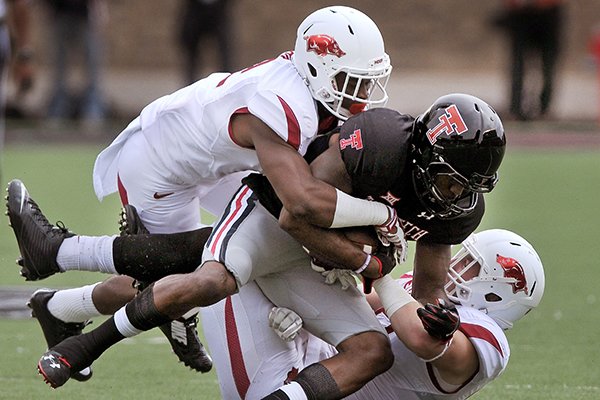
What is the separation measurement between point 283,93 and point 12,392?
1642mm

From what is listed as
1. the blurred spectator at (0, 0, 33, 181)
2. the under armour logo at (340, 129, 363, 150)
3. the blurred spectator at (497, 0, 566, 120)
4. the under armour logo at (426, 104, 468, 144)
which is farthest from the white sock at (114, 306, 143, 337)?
the blurred spectator at (497, 0, 566, 120)

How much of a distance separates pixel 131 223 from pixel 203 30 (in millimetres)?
12352

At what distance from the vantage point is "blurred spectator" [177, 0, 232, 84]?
57.1ft

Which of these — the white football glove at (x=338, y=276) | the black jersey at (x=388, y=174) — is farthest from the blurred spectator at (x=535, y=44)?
the white football glove at (x=338, y=276)

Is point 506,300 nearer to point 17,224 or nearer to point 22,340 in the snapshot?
point 17,224

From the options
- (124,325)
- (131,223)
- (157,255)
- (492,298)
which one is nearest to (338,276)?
(492,298)

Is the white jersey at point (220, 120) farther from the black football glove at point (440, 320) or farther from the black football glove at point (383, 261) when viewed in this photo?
the black football glove at point (440, 320)

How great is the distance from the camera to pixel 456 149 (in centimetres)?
467

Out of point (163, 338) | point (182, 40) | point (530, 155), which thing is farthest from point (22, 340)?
point (182, 40)

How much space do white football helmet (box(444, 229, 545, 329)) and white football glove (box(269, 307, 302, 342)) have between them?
1.91 ft

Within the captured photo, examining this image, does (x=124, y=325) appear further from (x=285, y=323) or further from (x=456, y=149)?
(x=456, y=149)

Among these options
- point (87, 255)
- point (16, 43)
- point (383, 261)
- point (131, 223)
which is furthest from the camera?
point (16, 43)

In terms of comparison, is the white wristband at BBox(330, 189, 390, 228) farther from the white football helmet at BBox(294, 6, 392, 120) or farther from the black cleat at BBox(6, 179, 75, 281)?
the black cleat at BBox(6, 179, 75, 281)

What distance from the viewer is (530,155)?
1531cm
